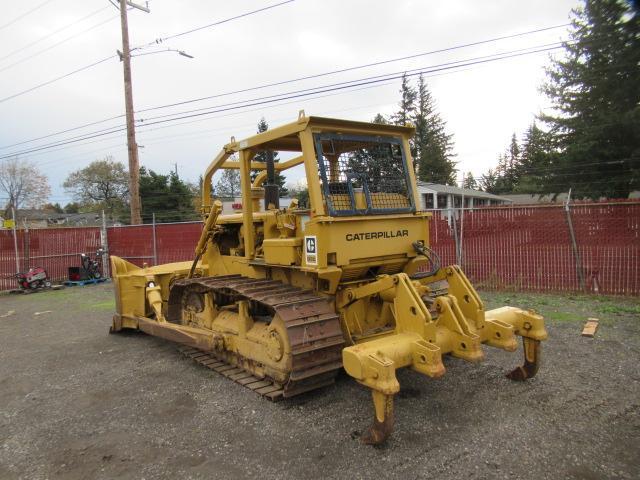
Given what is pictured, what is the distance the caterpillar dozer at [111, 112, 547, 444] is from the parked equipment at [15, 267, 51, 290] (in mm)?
9707

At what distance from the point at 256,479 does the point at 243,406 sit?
48.3 inches

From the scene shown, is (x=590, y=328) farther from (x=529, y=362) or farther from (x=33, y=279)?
(x=33, y=279)

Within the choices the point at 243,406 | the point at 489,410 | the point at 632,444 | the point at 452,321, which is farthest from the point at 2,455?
the point at 632,444

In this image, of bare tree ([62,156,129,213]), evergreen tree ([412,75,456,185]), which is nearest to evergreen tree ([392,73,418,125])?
evergreen tree ([412,75,456,185])

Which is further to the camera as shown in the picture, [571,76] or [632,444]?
[632,444]

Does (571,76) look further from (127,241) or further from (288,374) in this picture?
(127,241)

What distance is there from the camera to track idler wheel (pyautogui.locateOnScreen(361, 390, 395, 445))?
3.29 metres

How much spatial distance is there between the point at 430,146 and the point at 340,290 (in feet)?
163

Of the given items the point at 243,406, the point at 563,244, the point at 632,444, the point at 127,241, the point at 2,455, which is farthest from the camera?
the point at 127,241

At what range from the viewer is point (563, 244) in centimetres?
905

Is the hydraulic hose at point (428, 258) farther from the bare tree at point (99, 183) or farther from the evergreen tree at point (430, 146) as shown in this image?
the bare tree at point (99, 183)

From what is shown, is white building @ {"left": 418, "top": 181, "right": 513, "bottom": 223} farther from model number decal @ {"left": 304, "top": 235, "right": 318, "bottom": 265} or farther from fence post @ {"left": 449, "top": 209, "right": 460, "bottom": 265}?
model number decal @ {"left": 304, "top": 235, "right": 318, "bottom": 265}

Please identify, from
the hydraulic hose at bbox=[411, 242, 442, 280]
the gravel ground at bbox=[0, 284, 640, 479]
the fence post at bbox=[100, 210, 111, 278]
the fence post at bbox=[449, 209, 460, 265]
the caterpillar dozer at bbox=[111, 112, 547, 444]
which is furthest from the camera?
the fence post at bbox=[100, 210, 111, 278]

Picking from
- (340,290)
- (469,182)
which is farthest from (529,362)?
(469,182)
